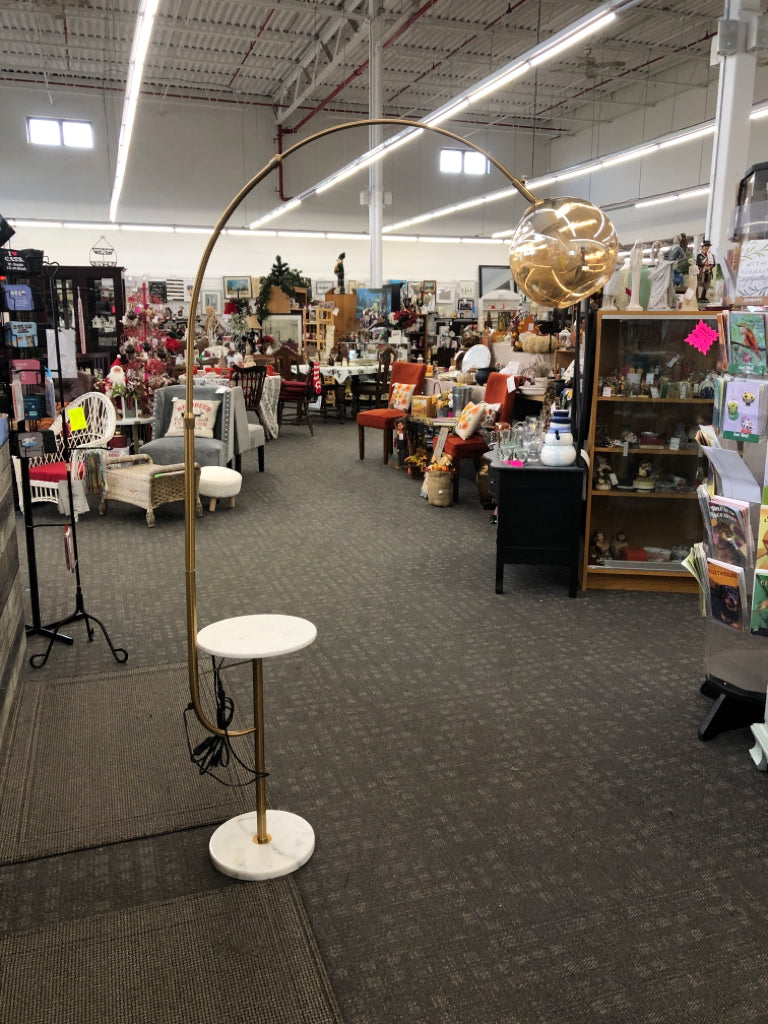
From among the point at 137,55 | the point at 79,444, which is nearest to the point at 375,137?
the point at 137,55

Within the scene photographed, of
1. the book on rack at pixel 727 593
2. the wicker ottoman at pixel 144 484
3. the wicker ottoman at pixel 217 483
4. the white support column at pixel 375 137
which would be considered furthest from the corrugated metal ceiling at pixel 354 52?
the book on rack at pixel 727 593

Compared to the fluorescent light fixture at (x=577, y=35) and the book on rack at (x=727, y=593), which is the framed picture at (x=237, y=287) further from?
the book on rack at (x=727, y=593)

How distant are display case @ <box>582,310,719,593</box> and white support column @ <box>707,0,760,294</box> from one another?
140 cm

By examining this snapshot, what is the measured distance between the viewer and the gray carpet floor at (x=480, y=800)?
2.01 meters

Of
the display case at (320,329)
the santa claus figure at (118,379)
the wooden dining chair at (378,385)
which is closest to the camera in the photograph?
the santa claus figure at (118,379)

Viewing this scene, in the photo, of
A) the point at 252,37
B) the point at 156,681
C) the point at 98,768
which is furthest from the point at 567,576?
the point at 252,37

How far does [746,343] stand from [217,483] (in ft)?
14.9

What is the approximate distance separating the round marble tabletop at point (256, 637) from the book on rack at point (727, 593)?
5.08 feet

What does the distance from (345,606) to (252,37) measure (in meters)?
11.6

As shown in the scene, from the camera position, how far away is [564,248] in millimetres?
2379

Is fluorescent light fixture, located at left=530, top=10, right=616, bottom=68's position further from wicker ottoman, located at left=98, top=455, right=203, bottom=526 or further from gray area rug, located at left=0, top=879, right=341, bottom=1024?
gray area rug, located at left=0, top=879, right=341, bottom=1024

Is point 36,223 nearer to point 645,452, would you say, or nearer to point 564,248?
point 645,452

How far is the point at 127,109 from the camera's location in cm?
970

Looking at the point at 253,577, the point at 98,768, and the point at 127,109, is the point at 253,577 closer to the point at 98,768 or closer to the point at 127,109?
the point at 98,768
